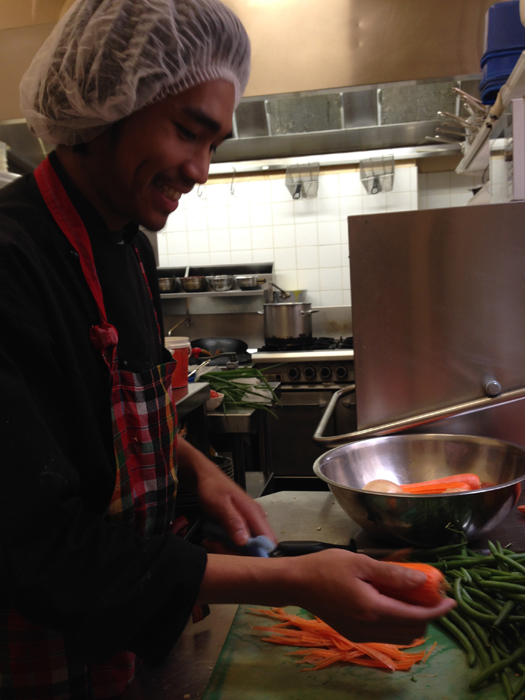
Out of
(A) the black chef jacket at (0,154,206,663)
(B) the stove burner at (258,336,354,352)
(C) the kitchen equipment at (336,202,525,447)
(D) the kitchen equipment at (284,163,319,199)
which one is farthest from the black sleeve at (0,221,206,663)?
(D) the kitchen equipment at (284,163,319,199)

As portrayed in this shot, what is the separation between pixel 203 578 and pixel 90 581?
146mm

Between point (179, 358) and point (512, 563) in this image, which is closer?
point (512, 563)

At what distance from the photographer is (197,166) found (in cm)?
87

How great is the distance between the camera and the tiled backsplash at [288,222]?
4.77m

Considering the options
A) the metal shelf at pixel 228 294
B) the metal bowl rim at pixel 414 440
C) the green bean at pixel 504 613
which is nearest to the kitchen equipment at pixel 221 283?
the metal shelf at pixel 228 294

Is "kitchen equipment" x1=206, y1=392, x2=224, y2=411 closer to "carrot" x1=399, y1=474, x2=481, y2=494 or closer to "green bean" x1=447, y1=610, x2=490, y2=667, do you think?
"carrot" x1=399, y1=474, x2=481, y2=494

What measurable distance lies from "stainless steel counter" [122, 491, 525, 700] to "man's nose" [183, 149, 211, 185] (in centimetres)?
77

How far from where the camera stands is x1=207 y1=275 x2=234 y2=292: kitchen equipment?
4.59 meters

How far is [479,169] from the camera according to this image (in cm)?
349

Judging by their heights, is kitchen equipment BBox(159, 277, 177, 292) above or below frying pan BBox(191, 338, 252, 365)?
above

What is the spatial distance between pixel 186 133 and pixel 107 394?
431 mm

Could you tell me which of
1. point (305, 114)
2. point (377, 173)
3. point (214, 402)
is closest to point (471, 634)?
point (214, 402)

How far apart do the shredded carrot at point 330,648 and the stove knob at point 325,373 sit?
3.10m

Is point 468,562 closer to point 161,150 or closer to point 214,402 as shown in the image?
point 161,150
